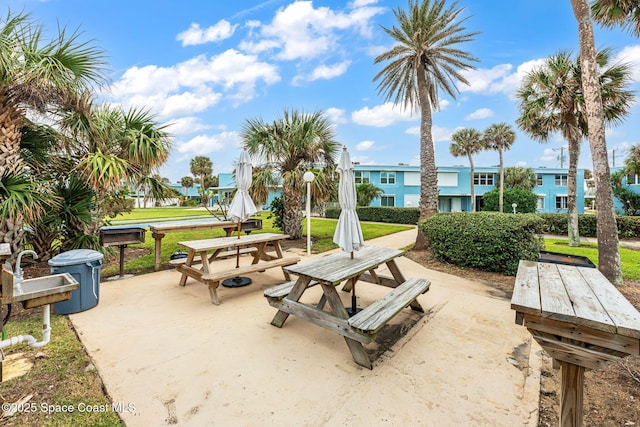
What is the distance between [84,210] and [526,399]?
7.80 m

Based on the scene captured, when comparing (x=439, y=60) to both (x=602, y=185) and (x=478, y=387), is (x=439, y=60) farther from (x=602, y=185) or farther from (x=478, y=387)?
(x=478, y=387)

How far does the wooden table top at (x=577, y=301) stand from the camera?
1458 millimetres

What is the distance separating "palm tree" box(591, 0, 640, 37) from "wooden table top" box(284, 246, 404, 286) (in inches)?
290

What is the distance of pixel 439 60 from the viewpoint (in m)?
8.88

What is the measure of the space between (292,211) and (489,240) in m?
6.06

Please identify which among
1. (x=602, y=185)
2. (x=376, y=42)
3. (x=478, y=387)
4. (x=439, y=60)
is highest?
(x=376, y=42)

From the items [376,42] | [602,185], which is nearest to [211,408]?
[602,185]

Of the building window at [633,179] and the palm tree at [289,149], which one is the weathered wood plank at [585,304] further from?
the building window at [633,179]

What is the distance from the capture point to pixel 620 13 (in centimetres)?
584

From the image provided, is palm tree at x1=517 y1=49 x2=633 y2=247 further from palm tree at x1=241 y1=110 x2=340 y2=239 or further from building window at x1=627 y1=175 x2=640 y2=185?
building window at x1=627 y1=175 x2=640 y2=185

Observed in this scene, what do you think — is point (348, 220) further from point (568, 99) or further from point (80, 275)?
point (568, 99)

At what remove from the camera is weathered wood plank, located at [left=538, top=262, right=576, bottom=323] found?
1.56 m

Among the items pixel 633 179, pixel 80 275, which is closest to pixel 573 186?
pixel 80 275

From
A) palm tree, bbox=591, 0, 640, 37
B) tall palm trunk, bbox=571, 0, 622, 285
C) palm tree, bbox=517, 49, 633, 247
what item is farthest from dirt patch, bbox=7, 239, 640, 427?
palm tree, bbox=517, 49, 633, 247
